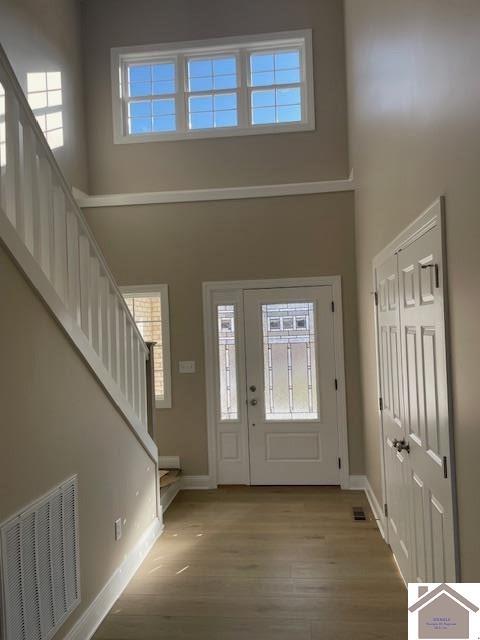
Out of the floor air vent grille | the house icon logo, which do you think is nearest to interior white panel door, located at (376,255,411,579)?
the floor air vent grille

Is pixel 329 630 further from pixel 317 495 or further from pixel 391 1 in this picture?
pixel 391 1

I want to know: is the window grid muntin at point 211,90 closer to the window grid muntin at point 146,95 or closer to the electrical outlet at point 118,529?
the window grid muntin at point 146,95

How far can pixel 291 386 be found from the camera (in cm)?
507

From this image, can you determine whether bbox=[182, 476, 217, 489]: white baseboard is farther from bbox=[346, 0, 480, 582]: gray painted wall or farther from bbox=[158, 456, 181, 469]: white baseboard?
bbox=[346, 0, 480, 582]: gray painted wall

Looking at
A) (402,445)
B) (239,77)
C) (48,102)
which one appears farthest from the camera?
(239,77)

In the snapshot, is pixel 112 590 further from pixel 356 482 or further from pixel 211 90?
pixel 211 90

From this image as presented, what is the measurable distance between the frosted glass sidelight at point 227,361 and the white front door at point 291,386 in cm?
15

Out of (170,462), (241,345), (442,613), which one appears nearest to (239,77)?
(241,345)

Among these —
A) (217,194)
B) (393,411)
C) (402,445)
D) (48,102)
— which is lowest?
(402,445)

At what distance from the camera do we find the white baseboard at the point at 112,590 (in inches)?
101

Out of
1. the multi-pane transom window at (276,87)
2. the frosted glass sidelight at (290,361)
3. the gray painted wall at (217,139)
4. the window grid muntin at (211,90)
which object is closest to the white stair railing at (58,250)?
the frosted glass sidelight at (290,361)

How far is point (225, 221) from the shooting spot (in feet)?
16.8

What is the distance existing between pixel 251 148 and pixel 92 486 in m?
3.94

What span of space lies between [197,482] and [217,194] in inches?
123
